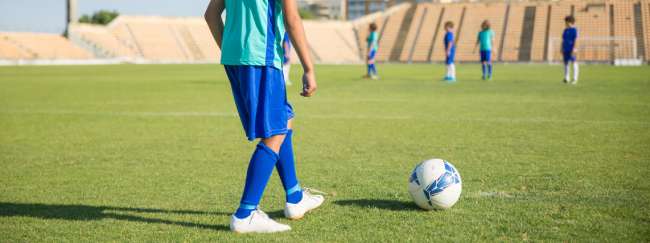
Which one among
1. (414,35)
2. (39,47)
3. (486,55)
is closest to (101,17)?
(39,47)

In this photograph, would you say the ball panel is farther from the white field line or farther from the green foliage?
the green foliage

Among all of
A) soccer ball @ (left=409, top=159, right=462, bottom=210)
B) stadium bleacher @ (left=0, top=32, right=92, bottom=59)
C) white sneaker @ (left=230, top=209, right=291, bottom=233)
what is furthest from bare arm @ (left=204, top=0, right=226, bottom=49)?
stadium bleacher @ (left=0, top=32, right=92, bottom=59)

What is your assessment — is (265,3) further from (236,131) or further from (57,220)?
(236,131)

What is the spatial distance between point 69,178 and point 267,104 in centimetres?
291

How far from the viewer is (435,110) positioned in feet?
39.4

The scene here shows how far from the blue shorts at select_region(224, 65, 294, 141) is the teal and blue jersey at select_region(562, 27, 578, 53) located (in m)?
17.7

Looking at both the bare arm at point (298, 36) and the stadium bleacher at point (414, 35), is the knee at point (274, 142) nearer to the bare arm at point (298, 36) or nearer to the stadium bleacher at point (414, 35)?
the bare arm at point (298, 36)

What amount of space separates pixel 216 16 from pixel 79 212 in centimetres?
173

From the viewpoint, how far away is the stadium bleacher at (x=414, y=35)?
59.1 m

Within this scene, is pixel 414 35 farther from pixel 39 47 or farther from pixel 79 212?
pixel 79 212

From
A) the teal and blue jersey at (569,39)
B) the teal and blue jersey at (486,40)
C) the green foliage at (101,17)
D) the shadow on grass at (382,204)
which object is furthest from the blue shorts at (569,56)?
the green foliage at (101,17)

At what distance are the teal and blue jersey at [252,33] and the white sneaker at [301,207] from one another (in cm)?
97

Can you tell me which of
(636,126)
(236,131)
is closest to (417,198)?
(236,131)

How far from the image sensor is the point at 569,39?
19.9 metres
